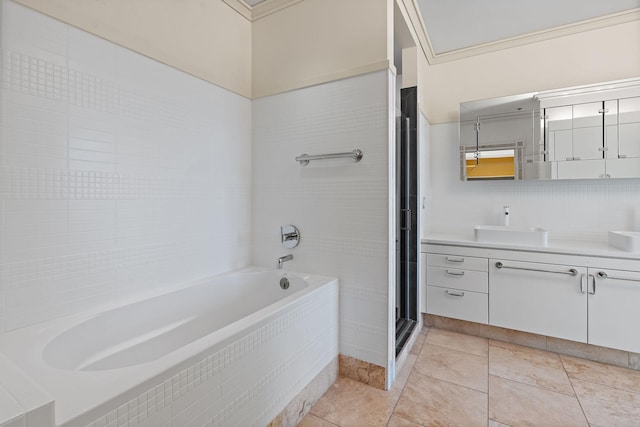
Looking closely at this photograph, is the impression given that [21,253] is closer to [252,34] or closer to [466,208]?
[252,34]

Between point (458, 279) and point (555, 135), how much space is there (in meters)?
1.43

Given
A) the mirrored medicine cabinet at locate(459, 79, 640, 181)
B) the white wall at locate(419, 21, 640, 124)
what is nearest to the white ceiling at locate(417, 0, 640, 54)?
the white wall at locate(419, 21, 640, 124)

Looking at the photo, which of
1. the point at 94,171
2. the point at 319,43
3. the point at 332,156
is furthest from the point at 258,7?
the point at 94,171

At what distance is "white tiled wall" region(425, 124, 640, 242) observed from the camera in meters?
2.47

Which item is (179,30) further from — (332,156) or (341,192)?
(341,192)

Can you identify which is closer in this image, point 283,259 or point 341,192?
point 341,192

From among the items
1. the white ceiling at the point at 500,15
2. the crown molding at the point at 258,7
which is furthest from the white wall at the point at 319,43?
the white ceiling at the point at 500,15

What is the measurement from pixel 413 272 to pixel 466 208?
886 mm

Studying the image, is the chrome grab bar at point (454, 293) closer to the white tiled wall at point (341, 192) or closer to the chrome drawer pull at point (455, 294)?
the chrome drawer pull at point (455, 294)

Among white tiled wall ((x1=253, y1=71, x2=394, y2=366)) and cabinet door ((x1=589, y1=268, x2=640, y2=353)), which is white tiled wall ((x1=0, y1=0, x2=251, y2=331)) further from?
cabinet door ((x1=589, y1=268, x2=640, y2=353))

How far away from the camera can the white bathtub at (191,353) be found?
2.91ft

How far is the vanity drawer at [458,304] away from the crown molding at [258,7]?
2602 mm

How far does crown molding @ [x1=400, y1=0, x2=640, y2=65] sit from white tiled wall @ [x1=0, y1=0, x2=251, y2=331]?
1.74 meters

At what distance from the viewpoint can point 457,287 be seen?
2627 millimetres
